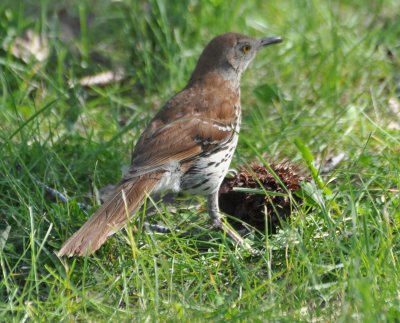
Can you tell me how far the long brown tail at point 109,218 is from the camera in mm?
4316

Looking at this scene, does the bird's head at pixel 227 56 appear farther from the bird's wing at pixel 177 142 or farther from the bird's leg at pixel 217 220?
the bird's leg at pixel 217 220

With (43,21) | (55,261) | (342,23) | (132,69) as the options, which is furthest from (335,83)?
(55,261)

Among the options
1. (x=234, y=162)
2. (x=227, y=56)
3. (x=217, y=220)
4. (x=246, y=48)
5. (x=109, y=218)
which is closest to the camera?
(x=109, y=218)

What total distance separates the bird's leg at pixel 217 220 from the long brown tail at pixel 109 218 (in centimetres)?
34

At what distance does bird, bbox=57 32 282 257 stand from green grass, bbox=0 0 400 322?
13cm

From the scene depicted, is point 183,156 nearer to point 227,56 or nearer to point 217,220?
point 217,220

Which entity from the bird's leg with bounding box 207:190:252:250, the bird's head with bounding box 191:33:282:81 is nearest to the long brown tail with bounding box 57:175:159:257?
the bird's leg with bounding box 207:190:252:250

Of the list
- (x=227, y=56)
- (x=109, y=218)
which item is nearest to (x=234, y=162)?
(x=227, y=56)

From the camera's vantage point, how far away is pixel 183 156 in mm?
4945

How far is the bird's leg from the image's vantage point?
4.65 metres

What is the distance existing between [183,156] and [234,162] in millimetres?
749

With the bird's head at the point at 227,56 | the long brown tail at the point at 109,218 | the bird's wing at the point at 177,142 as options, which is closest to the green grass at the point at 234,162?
the long brown tail at the point at 109,218

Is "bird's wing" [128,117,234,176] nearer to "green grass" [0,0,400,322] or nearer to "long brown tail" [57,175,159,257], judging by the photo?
"long brown tail" [57,175,159,257]

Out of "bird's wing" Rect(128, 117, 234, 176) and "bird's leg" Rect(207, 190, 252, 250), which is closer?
"bird's leg" Rect(207, 190, 252, 250)
